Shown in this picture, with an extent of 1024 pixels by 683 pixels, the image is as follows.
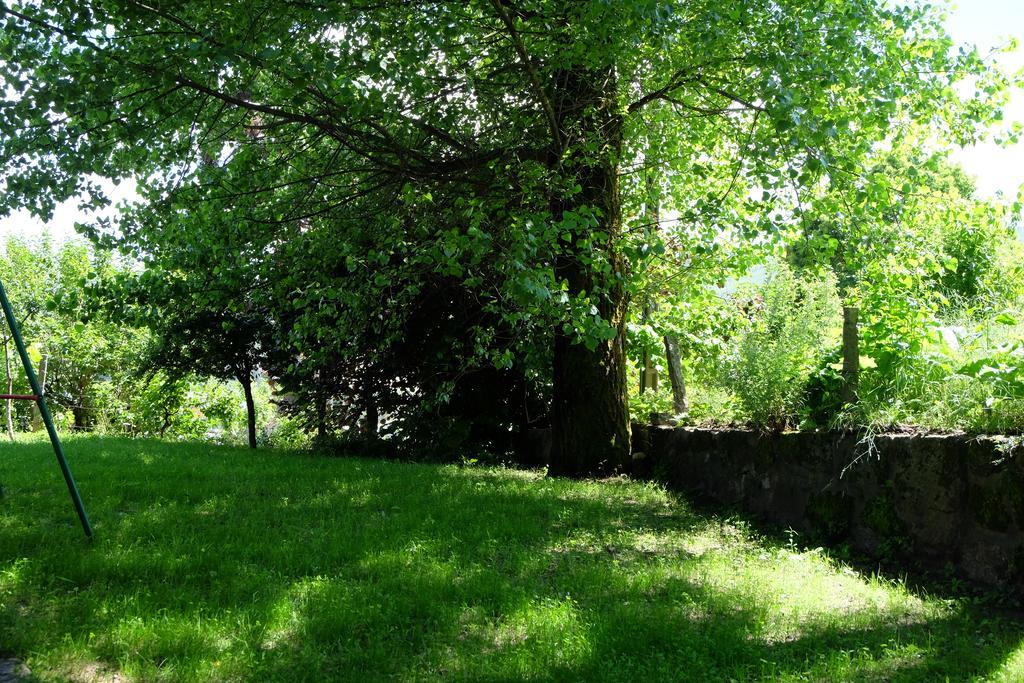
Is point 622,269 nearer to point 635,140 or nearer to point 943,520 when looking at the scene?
point 635,140

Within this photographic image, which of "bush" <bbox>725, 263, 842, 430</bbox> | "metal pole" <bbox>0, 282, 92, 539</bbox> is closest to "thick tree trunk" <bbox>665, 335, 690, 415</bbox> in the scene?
"bush" <bbox>725, 263, 842, 430</bbox>

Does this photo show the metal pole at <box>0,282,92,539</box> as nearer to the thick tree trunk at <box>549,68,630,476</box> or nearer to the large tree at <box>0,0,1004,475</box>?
the large tree at <box>0,0,1004,475</box>

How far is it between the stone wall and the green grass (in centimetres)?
45

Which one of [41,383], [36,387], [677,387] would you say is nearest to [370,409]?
[677,387]

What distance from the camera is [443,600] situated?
4.46m

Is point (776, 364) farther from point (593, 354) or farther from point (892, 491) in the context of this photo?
point (593, 354)

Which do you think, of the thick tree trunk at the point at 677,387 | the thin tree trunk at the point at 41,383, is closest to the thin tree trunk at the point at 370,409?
the thick tree trunk at the point at 677,387

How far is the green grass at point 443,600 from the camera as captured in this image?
3.64m

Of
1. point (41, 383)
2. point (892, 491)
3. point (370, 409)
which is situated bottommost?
point (892, 491)

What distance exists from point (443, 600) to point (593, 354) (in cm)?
527

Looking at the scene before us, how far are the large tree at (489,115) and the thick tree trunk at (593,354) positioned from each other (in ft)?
0.09

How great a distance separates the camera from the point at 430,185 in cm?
878

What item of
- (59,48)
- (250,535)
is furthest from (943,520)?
(59,48)

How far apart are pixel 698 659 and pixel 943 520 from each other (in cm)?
253
